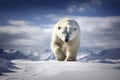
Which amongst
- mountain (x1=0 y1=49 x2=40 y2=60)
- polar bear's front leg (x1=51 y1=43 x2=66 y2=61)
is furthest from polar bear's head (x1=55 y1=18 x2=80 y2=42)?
mountain (x1=0 y1=49 x2=40 y2=60)

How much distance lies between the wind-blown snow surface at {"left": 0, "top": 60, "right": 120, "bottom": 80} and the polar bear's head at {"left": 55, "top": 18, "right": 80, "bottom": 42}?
62 centimetres

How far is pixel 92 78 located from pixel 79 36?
4.27 ft

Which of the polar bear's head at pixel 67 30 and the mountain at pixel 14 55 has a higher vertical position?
the polar bear's head at pixel 67 30

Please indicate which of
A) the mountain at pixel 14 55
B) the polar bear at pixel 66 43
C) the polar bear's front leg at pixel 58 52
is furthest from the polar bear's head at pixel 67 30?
the mountain at pixel 14 55

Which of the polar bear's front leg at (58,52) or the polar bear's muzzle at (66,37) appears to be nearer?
the polar bear's muzzle at (66,37)

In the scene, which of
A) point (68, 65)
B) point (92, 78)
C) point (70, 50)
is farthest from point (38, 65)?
point (70, 50)

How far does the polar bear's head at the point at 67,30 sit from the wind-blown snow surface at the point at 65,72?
62 cm

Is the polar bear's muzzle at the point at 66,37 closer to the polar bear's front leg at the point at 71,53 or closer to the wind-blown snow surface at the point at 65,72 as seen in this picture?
the polar bear's front leg at the point at 71,53

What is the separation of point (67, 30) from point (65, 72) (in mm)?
901

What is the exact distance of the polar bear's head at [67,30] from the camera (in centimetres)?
261

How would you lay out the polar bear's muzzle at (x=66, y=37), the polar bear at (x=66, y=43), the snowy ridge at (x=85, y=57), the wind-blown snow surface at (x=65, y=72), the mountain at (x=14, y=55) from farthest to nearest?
the mountain at (x=14, y=55), the snowy ridge at (x=85, y=57), the polar bear at (x=66, y=43), the polar bear's muzzle at (x=66, y=37), the wind-blown snow surface at (x=65, y=72)

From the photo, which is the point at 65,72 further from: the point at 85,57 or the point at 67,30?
the point at 85,57

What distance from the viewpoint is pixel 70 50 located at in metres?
2.88

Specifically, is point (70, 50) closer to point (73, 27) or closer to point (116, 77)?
point (73, 27)
